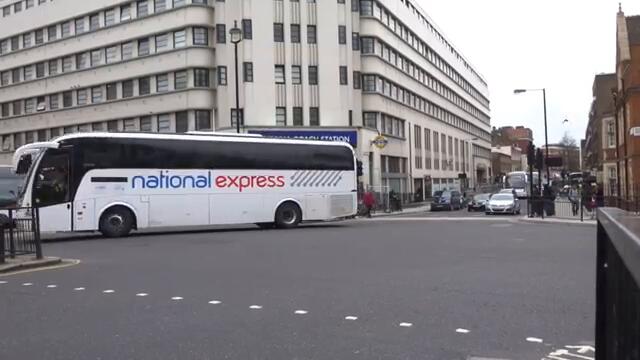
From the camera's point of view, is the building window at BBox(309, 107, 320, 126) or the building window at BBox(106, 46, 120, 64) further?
the building window at BBox(106, 46, 120, 64)

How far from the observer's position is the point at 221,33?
48.3 m

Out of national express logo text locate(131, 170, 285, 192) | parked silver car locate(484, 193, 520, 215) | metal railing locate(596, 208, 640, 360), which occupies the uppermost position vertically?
national express logo text locate(131, 170, 285, 192)

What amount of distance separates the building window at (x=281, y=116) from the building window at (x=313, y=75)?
301 centimetres

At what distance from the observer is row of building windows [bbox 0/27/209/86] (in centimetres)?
4903

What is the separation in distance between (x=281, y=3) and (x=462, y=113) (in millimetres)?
52716

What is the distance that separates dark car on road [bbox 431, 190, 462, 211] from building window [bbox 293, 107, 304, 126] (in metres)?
12.6

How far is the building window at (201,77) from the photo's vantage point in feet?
160

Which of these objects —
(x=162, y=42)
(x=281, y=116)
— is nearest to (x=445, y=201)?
(x=281, y=116)

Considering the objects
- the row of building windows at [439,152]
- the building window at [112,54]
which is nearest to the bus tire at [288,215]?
the building window at [112,54]

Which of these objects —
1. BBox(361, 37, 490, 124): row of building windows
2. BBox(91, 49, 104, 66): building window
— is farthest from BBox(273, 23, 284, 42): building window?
BBox(91, 49, 104, 66): building window

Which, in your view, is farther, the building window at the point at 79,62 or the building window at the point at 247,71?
the building window at the point at 79,62

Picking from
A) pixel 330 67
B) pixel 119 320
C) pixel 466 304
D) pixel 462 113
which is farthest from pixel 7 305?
pixel 462 113

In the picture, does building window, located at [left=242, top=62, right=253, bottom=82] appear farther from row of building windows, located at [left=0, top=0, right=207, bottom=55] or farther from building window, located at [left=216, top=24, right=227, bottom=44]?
row of building windows, located at [left=0, top=0, right=207, bottom=55]

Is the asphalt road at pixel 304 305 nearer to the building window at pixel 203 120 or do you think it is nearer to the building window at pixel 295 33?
the building window at pixel 203 120
